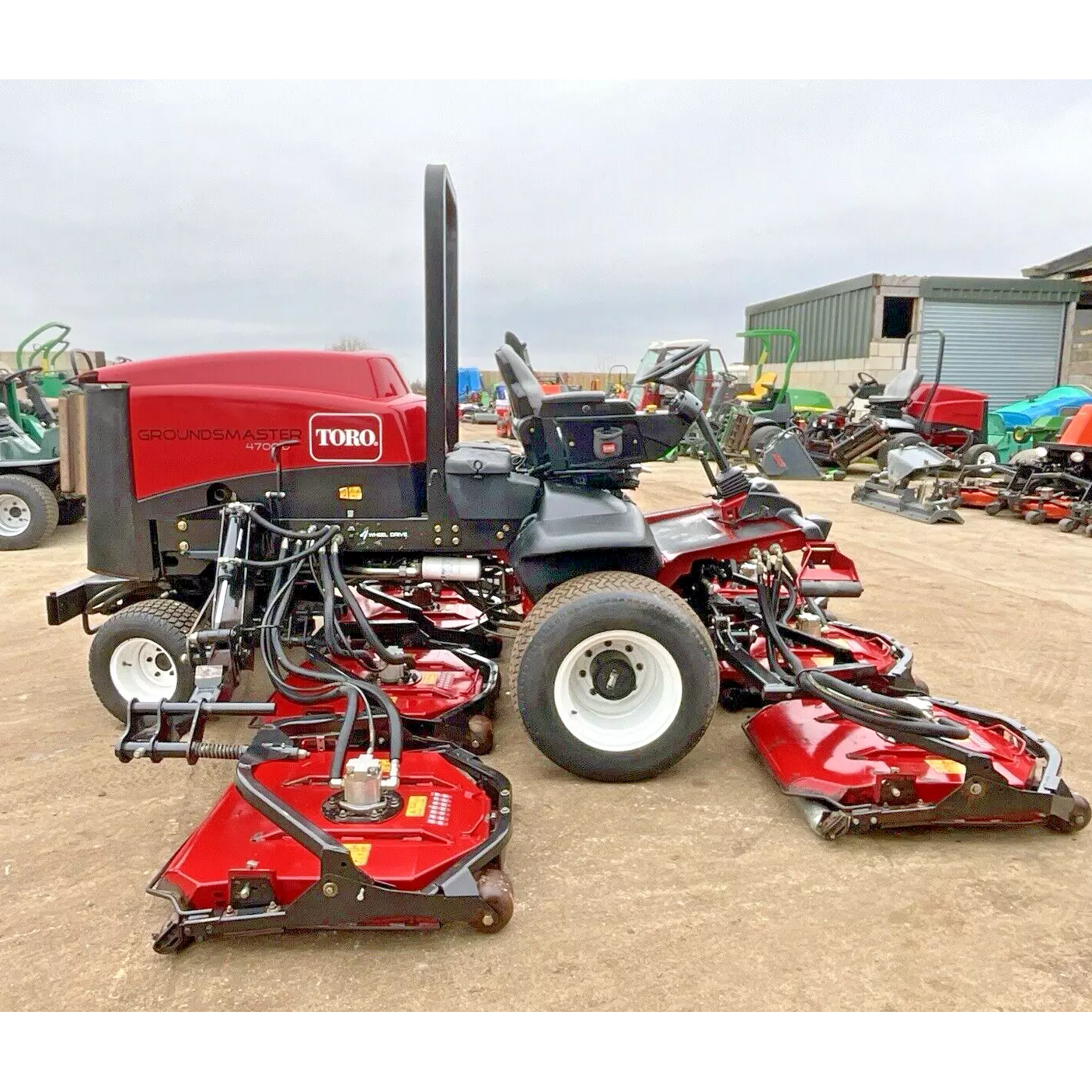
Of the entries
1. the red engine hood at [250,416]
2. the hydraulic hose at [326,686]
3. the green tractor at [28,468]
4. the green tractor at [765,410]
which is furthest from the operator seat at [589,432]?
the green tractor at [765,410]

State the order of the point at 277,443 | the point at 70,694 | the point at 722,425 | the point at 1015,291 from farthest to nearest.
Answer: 1. the point at 1015,291
2. the point at 722,425
3. the point at 70,694
4. the point at 277,443

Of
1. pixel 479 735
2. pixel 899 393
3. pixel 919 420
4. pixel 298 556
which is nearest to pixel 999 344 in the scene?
pixel 899 393

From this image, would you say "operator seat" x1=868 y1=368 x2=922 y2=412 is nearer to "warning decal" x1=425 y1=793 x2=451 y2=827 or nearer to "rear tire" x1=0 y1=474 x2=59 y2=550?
"rear tire" x1=0 y1=474 x2=59 y2=550

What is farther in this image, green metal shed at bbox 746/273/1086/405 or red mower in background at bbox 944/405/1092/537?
green metal shed at bbox 746/273/1086/405

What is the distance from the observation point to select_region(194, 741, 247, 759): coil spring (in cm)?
237

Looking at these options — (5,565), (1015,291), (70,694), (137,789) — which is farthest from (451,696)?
(1015,291)

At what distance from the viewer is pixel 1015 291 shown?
620 inches

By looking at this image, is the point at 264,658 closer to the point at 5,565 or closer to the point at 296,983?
the point at 296,983

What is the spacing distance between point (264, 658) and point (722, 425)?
38.7 feet

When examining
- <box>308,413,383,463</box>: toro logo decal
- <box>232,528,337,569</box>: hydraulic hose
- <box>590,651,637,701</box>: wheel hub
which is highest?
<box>308,413,383,463</box>: toro logo decal

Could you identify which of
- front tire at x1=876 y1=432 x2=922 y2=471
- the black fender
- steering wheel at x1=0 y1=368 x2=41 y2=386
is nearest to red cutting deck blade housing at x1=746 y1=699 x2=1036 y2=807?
the black fender

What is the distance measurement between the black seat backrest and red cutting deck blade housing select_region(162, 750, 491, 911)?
1.47 metres

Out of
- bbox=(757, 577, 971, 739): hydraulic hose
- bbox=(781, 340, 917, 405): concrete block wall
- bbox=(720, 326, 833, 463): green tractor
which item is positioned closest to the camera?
bbox=(757, 577, 971, 739): hydraulic hose

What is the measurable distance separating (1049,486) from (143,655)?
28.3ft
